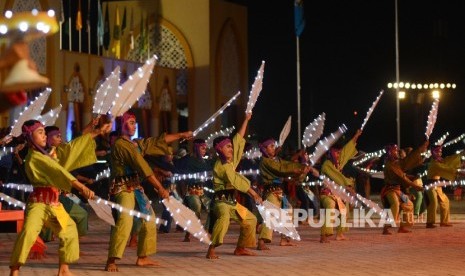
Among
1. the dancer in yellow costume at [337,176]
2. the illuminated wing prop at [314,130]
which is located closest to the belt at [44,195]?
the dancer in yellow costume at [337,176]

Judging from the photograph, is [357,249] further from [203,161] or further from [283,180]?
[203,161]

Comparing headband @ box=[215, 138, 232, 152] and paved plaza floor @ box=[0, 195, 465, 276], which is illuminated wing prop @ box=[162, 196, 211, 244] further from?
headband @ box=[215, 138, 232, 152]

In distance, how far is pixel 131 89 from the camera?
1173 cm

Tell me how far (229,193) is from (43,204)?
3685 mm

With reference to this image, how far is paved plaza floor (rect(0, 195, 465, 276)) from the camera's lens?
12383 mm

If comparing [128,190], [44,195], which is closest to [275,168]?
[128,190]

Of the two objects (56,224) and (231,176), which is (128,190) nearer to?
(56,224)

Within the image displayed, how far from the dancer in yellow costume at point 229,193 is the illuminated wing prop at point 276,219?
40.6 inches

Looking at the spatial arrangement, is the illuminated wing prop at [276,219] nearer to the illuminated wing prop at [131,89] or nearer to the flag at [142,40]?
the illuminated wing prop at [131,89]

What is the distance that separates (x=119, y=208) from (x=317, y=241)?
5533 millimetres

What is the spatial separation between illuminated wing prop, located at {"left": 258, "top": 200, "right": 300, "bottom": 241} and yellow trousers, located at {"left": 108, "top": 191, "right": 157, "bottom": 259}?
2.90 metres

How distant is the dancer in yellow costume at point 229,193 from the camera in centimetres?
1419

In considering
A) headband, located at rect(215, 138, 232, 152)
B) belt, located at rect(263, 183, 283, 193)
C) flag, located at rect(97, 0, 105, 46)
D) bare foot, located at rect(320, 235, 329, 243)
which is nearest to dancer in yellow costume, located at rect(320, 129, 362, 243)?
bare foot, located at rect(320, 235, 329, 243)

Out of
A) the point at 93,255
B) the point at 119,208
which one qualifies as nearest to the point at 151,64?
the point at 119,208
